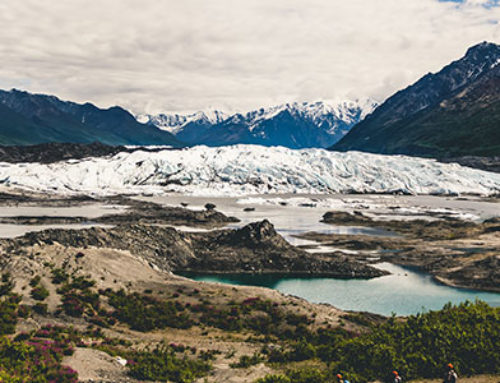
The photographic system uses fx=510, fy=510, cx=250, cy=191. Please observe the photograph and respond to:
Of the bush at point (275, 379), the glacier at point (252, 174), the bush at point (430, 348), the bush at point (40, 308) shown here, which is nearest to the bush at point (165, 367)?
the bush at point (275, 379)

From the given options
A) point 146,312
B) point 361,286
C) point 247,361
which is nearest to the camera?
point 247,361

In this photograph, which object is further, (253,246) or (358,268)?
(253,246)

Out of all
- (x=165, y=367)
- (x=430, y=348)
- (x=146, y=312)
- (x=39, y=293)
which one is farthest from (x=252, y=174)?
(x=165, y=367)

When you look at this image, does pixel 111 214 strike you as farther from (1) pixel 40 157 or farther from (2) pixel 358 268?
(1) pixel 40 157

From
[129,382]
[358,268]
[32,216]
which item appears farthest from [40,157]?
[129,382]

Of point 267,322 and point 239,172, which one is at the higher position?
point 239,172

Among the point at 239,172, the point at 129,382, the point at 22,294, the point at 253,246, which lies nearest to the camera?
the point at 129,382

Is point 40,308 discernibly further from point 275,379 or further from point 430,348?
point 430,348

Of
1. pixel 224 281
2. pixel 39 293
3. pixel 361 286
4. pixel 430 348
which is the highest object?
pixel 430 348
